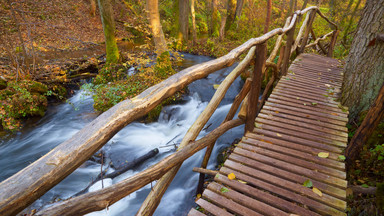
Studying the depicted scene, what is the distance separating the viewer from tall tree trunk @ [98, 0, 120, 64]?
30.8ft

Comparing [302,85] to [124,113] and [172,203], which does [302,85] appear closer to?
[172,203]

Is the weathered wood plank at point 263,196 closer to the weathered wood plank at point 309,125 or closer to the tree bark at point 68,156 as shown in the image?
the tree bark at point 68,156

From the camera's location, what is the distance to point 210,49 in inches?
545

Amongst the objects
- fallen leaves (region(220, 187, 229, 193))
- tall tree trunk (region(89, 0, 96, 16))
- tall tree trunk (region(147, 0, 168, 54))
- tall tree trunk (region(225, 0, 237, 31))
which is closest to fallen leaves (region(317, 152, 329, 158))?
fallen leaves (region(220, 187, 229, 193))

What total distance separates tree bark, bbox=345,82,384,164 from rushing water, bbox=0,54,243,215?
3.11 m

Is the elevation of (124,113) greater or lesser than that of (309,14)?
lesser

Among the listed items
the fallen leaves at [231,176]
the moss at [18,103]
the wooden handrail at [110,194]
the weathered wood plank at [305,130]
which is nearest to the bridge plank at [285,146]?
the weathered wood plank at [305,130]

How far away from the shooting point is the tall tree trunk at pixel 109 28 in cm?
939

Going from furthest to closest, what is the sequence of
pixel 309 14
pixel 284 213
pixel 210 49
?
pixel 210 49 < pixel 309 14 < pixel 284 213

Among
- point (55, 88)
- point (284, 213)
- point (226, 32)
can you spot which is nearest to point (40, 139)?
point (55, 88)

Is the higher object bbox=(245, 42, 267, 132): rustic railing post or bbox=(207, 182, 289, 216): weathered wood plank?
bbox=(245, 42, 267, 132): rustic railing post

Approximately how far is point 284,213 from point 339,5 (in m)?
19.4

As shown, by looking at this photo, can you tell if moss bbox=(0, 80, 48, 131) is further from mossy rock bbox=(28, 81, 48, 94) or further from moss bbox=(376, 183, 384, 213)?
moss bbox=(376, 183, 384, 213)

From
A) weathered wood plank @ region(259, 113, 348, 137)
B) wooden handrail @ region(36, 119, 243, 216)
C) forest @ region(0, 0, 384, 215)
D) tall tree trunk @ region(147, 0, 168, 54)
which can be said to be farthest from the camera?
tall tree trunk @ region(147, 0, 168, 54)
